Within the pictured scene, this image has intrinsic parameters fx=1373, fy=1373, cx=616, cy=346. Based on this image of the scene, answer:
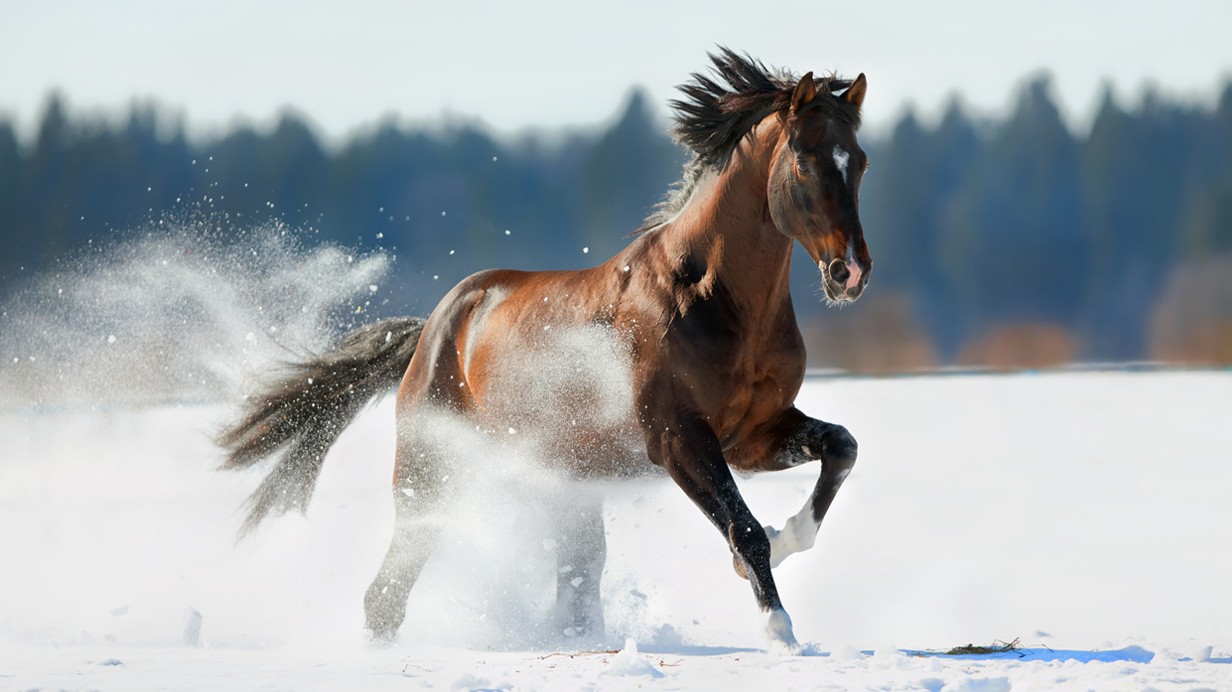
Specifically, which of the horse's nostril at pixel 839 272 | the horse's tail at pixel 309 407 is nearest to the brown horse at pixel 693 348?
the horse's nostril at pixel 839 272

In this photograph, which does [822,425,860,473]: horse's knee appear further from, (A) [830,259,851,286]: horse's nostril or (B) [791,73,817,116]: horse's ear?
(B) [791,73,817,116]: horse's ear

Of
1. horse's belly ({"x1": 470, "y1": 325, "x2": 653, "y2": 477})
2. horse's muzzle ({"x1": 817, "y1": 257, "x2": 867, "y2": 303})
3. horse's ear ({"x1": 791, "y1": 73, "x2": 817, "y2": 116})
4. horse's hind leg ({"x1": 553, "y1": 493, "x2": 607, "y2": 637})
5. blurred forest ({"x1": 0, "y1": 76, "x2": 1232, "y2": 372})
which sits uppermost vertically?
blurred forest ({"x1": 0, "y1": 76, "x2": 1232, "y2": 372})

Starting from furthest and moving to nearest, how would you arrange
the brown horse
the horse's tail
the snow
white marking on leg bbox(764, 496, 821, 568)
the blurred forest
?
the blurred forest, the horse's tail, white marking on leg bbox(764, 496, 821, 568), the brown horse, the snow

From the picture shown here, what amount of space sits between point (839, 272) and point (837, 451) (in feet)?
2.62

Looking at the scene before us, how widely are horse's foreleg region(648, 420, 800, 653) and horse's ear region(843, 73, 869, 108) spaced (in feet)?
4.46

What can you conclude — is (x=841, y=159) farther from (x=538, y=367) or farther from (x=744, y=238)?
(x=538, y=367)

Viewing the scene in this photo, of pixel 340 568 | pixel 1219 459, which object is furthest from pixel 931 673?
pixel 1219 459

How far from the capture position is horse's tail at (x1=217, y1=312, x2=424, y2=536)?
7.23 m

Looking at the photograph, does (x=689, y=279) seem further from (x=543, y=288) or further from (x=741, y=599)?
(x=741, y=599)

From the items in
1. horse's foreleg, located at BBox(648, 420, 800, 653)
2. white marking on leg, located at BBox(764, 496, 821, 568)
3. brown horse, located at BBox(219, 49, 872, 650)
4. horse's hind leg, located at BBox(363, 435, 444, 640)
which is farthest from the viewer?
horse's hind leg, located at BBox(363, 435, 444, 640)

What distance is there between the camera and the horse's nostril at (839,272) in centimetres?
476

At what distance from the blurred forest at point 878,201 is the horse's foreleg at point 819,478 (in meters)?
28.9

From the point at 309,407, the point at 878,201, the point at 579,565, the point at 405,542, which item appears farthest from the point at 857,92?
the point at 878,201

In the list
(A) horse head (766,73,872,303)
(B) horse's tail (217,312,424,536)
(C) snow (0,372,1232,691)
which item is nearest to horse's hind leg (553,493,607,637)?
(C) snow (0,372,1232,691)
